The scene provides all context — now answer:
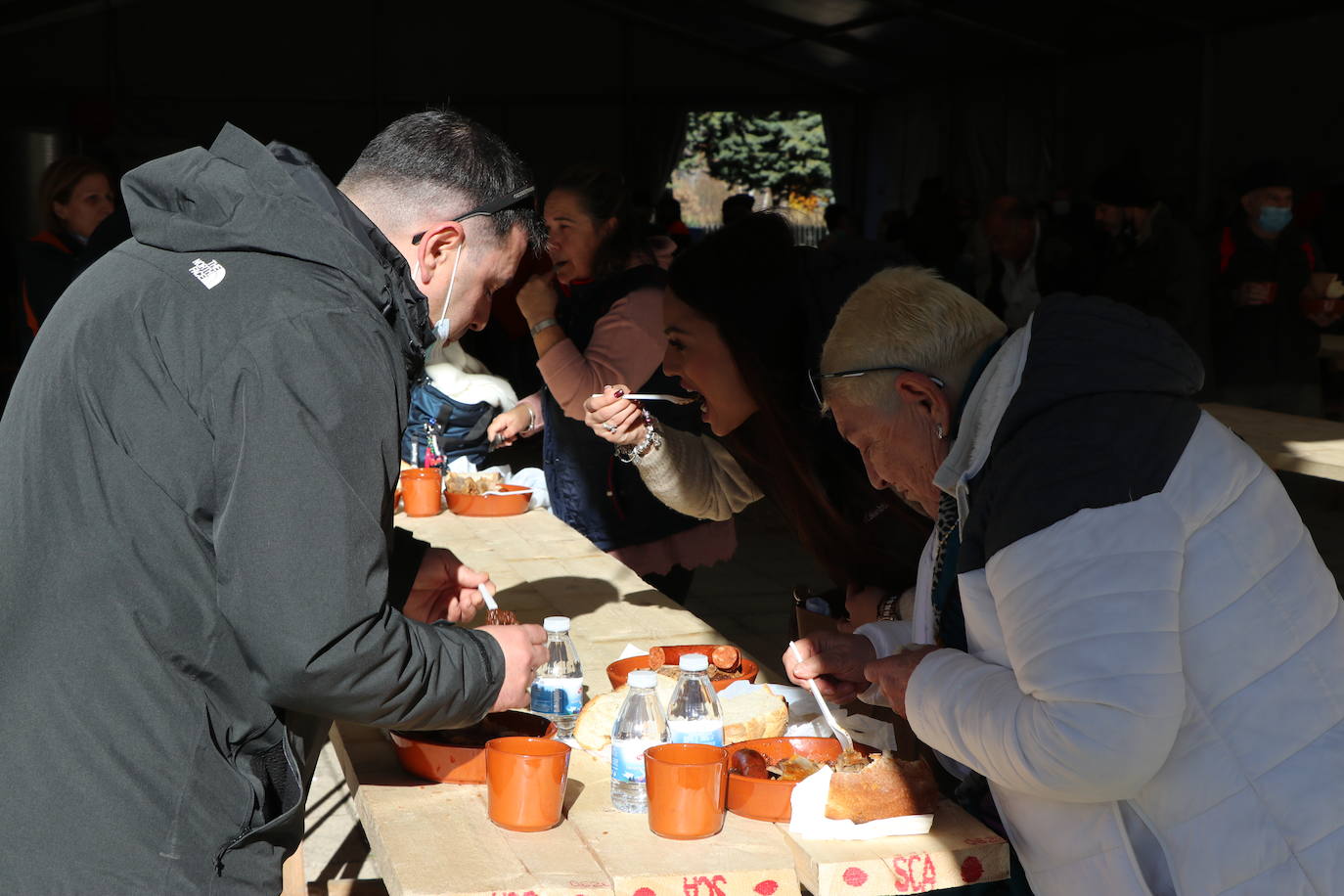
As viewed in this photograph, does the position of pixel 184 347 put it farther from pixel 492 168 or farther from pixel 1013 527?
pixel 1013 527

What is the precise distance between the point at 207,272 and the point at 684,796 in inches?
32.8

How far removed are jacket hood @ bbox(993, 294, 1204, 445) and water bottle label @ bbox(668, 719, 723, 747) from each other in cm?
61

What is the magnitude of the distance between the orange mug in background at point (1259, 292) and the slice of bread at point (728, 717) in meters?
5.85

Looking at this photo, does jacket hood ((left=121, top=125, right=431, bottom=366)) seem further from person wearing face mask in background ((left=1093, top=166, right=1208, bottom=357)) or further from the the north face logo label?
person wearing face mask in background ((left=1093, top=166, right=1208, bottom=357))

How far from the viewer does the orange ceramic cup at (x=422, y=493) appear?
147 inches

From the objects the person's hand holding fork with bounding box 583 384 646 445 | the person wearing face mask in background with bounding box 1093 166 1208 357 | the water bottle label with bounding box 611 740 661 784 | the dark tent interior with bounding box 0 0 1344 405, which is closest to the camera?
the water bottle label with bounding box 611 740 661 784

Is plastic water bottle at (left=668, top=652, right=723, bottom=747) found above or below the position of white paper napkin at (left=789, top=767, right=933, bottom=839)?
above

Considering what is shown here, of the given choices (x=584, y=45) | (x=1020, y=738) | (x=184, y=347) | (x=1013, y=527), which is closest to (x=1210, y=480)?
(x=1013, y=527)

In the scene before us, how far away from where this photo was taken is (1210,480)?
4.82 ft

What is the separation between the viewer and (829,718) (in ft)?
6.23

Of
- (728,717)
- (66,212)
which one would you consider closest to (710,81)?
(66,212)

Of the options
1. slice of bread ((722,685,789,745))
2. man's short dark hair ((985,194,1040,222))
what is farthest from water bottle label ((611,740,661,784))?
man's short dark hair ((985,194,1040,222))

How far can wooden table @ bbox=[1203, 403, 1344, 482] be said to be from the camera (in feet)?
13.7

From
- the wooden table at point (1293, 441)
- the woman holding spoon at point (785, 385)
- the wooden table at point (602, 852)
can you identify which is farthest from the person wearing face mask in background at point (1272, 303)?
the wooden table at point (602, 852)
